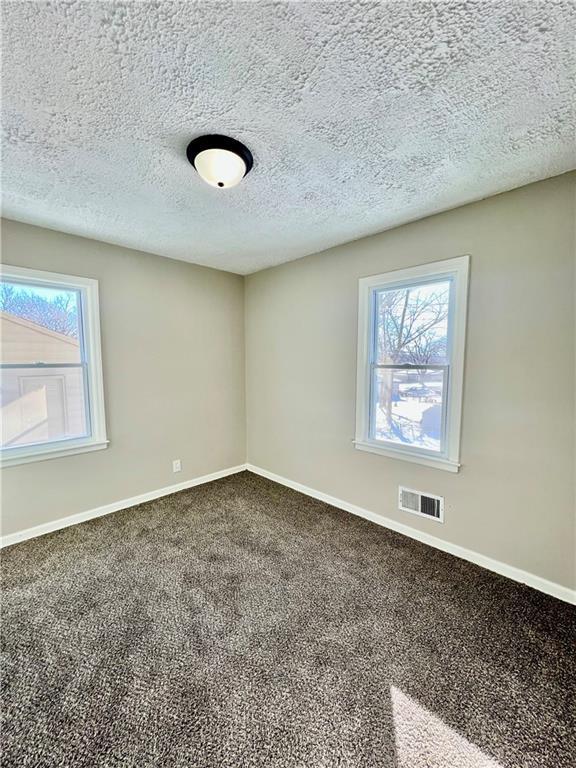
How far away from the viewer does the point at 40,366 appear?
2.59 metres

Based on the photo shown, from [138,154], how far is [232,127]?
566 millimetres

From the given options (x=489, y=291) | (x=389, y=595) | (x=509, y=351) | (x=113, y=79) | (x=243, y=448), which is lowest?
(x=389, y=595)

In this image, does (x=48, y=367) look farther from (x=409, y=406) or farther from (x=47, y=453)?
(x=409, y=406)

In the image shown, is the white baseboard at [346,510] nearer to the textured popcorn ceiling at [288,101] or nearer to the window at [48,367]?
the window at [48,367]

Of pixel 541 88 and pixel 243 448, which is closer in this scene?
pixel 541 88

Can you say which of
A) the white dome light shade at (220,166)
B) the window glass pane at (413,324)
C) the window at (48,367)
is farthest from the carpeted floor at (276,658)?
the white dome light shade at (220,166)

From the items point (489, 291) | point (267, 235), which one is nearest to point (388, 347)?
point (489, 291)

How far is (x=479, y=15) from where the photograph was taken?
0.99m

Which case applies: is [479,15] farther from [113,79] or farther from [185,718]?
[185,718]

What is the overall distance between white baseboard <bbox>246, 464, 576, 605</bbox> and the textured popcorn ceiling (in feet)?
8.23

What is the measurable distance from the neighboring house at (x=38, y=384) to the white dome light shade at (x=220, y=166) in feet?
6.65

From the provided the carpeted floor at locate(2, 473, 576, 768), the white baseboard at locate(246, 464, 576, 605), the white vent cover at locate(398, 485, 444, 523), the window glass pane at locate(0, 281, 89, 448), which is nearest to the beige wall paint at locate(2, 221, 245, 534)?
the window glass pane at locate(0, 281, 89, 448)

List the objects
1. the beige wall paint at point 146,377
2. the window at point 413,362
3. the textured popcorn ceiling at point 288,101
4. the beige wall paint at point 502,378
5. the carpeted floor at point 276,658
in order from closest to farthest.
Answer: the textured popcorn ceiling at point 288,101, the carpeted floor at point 276,658, the beige wall paint at point 502,378, the window at point 413,362, the beige wall paint at point 146,377

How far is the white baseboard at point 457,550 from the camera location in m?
1.93
